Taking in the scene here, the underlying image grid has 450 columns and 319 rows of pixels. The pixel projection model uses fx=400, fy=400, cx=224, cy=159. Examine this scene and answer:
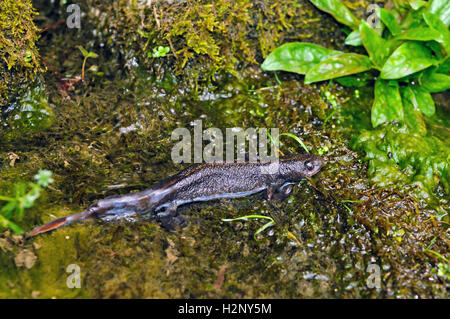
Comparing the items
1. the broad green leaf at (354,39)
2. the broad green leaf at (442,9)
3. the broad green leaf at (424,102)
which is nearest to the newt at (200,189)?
the broad green leaf at (424,102)

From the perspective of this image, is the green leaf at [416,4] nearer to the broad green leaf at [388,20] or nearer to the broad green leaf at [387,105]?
the broad green leaf at [388,20]

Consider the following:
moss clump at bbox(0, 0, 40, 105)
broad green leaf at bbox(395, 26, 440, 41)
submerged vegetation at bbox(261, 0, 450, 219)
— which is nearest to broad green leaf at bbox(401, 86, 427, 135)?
submerged vegetation at bbox(261, 0, 450, 219)

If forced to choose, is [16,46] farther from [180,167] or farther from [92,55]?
[180,167]

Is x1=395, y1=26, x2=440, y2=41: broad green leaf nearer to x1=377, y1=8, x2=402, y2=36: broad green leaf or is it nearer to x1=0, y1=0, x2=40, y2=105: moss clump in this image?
x1=377, y1=8, x2=402, y2=36: broad green leaf

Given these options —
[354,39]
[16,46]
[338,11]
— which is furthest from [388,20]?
[16,46]
